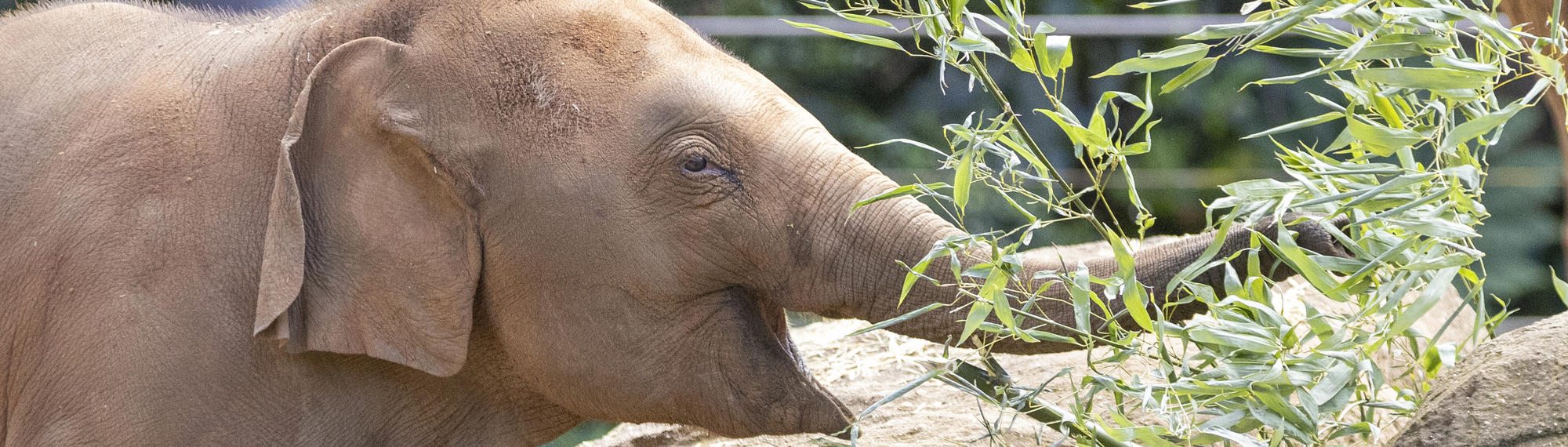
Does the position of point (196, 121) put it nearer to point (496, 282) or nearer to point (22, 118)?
point (22, 118)

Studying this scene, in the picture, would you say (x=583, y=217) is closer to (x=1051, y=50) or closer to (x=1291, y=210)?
(x=1051, y=50)

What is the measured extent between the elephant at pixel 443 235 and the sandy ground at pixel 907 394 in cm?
72

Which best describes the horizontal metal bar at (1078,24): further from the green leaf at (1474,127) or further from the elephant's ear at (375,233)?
the green leaf at (1474,127)

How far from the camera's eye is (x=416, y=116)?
2377mm

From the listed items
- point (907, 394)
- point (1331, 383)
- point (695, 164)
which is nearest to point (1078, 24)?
point (907, 394)

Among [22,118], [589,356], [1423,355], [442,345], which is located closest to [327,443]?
[442,345]

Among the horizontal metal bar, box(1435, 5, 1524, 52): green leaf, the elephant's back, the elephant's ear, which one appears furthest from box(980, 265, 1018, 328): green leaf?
the horizontal metal bar

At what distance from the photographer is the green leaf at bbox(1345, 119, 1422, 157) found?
1868 mm

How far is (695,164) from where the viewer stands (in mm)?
2371

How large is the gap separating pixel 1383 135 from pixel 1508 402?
388 millimetres

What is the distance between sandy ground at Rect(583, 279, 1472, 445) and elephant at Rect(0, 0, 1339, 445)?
72 centimetres

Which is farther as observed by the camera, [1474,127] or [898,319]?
[898,319]

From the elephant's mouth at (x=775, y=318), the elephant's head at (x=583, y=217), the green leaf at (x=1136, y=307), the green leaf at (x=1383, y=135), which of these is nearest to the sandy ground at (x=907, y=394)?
the elephant's mouth at (x=775, y=318)

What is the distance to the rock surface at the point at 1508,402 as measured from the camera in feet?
6.10
